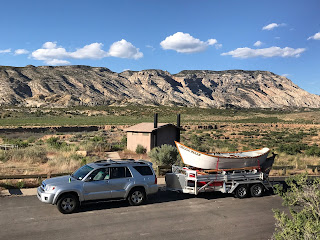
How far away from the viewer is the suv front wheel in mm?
11406

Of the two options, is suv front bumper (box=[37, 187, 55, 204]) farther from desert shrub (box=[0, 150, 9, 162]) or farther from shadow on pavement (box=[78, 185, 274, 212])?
desert shrub (box=[0, 150, 9, 162])

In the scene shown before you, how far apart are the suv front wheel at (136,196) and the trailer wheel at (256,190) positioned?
4657mm

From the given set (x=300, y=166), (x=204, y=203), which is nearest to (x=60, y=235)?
(x=204, y=203)

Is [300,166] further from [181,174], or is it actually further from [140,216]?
[140,216]

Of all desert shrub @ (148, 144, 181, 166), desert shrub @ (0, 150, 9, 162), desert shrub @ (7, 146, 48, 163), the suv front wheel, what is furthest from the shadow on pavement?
desert shrub @ (0, 150, 9, 162)

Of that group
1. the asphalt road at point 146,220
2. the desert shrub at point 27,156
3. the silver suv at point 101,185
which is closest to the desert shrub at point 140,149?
the desert shrub at point 27,156

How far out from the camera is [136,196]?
11500mm

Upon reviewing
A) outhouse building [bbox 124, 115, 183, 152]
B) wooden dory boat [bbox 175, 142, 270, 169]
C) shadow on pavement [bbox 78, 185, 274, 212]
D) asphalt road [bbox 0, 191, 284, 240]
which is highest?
outhouse building [bbox 124, 115, 183, 152]

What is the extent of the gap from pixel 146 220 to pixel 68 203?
2714 millimetres

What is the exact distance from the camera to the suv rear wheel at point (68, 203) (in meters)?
10.2

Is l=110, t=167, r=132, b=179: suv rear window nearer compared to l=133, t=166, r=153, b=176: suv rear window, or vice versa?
l=110, t=167, r=132, b=179: suv rear window

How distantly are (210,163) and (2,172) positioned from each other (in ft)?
37.5

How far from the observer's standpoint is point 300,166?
20.8 meters

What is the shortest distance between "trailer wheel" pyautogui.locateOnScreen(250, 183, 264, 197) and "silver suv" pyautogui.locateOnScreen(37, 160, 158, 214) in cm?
426
